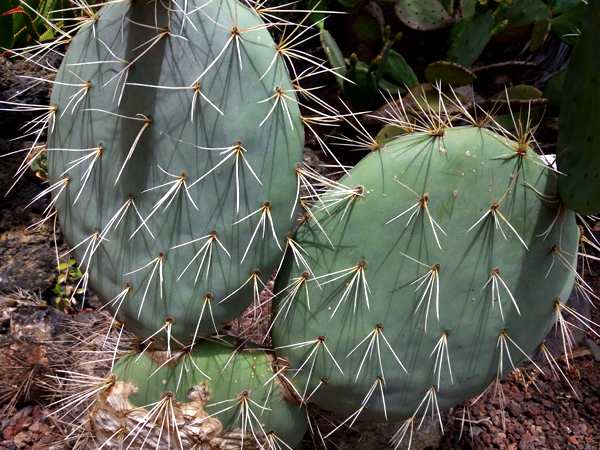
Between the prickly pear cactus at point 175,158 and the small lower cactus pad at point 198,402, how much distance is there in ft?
0.28

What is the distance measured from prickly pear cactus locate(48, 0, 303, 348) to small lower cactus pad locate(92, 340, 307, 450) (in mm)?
84

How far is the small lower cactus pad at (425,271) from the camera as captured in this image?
1.20 m

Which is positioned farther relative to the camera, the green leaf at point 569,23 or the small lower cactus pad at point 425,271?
the green leaf at point 569,23

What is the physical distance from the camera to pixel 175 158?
3.73 feet

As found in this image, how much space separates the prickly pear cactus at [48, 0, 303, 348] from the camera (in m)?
1.09

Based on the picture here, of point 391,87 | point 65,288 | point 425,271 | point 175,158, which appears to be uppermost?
point 175,158

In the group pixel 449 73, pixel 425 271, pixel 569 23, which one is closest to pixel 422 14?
pixel 449 73

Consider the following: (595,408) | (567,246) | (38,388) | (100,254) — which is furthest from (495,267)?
(38,388)

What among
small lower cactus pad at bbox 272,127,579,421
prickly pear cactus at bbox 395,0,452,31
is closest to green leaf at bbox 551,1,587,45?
prickly pear cactus at bbox 395,0,452,31

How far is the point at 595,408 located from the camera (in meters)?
2.06

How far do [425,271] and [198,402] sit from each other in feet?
2.15

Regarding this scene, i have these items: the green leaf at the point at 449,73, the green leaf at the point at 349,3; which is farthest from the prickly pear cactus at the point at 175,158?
the green leaf at the point at 349,3

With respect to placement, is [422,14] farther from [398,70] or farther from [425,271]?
[425,271]

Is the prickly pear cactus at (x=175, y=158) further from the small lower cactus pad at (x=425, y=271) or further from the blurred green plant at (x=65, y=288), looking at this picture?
the blurred green plant at (x=65, y=288)
